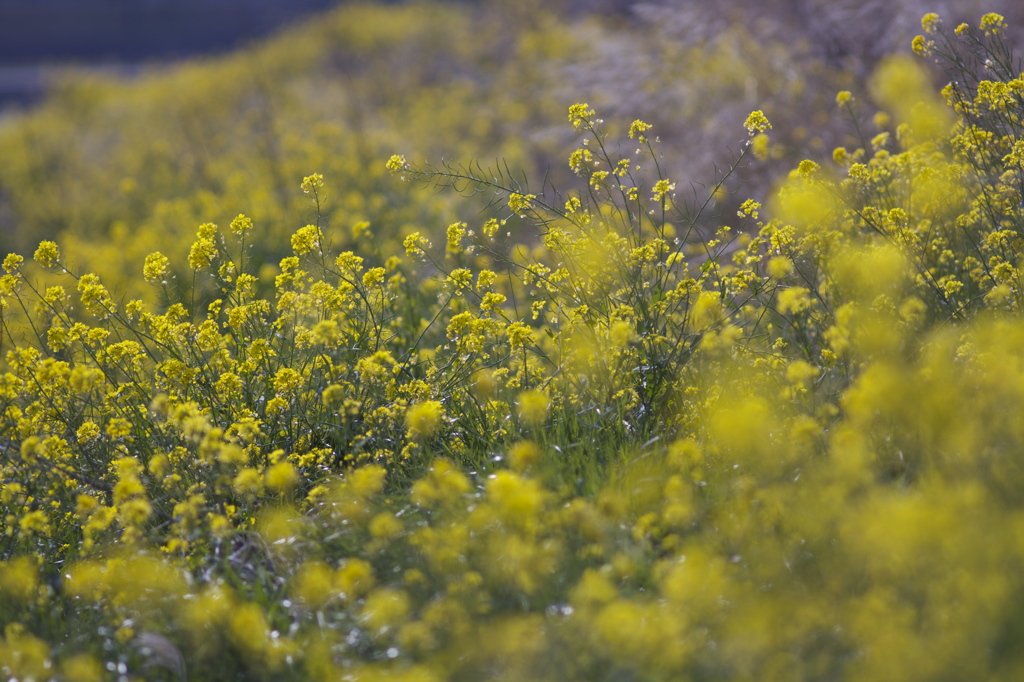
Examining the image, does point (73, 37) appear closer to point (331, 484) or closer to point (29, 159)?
point (29, 159)

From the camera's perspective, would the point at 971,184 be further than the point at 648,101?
No

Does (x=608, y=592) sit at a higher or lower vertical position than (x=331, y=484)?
higher

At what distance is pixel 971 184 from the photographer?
3723 mm

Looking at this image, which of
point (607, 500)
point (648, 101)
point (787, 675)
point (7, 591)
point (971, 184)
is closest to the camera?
point (787, 675)

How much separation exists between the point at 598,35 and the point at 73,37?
85.3ft

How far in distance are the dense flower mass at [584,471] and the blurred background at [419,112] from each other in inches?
23.2

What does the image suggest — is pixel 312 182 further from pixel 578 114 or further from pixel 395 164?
pixel 578 114

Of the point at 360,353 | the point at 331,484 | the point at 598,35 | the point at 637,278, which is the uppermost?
the point at 598,35

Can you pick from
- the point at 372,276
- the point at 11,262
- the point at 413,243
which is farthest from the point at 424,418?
the point at 11,262

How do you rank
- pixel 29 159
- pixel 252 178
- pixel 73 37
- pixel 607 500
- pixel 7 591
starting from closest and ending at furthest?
pixel 607 500
pixel 7 591
pixel 252 178
pixel 29 159
pixel 73 37

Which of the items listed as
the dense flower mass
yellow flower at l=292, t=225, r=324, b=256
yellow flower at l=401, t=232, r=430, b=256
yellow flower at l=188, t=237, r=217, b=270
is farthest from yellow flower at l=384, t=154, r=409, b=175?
yellow flower at l=188, t=237, r=217, b=270

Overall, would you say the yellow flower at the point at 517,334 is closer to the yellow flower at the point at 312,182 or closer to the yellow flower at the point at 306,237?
the yellow flower at the point at 306,237

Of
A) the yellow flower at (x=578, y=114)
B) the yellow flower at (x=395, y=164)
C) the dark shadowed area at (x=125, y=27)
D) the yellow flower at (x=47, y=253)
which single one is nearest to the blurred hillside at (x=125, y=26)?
the dark shadowed area at (x=125, y=27)

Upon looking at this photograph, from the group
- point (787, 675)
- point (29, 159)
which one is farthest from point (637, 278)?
point (29, 159)
